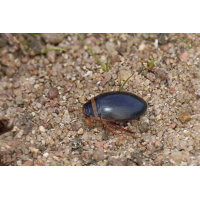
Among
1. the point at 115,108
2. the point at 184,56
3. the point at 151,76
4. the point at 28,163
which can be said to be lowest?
the point at 28,163

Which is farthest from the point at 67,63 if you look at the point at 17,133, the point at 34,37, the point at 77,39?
the point at 17,133

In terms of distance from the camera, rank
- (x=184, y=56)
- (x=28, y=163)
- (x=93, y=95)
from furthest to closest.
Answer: (x=184, y=56) < (x=93, y=95) < (x=28, y=163)

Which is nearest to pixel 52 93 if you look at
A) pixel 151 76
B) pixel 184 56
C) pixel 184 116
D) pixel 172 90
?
pixel 151 76

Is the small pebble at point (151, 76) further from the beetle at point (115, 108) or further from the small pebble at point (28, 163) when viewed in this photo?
the small pebble at point (28, 163)

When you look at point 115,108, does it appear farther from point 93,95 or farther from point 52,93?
point 52,93

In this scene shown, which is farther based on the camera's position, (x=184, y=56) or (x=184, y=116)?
(x=184, y=56)

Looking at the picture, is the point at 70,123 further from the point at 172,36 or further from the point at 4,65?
the point at 172,36

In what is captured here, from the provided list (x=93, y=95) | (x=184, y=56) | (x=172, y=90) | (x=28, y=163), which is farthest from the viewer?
(x=184, y=56)

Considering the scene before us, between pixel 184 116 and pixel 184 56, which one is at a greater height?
pixel 184 56
